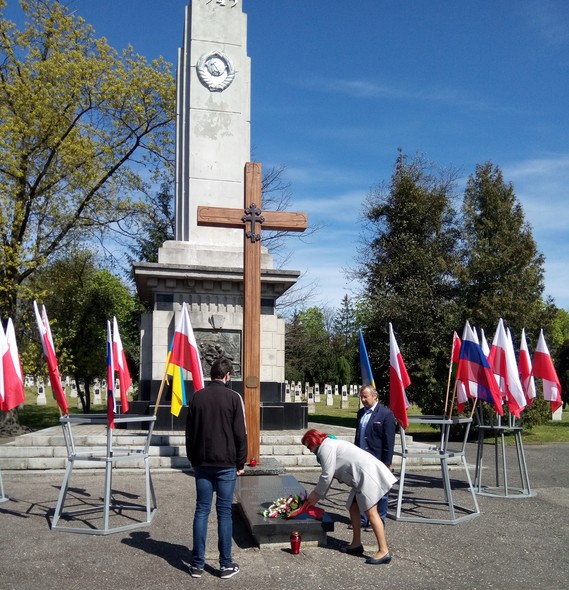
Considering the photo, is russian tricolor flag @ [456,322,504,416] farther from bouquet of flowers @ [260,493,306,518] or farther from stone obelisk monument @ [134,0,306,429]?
stone obelisk monument @ [134,0,306,429]

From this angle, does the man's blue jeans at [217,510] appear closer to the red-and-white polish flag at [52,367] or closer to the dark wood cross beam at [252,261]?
the red-and-white polish flag at [52,367]

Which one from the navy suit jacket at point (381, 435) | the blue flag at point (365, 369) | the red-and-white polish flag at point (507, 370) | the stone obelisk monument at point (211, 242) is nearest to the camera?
the navy suit jacket at point (381, 435)

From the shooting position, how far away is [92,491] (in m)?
9.23

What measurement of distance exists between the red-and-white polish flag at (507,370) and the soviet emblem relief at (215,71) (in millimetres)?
8766

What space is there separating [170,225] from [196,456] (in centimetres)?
2537

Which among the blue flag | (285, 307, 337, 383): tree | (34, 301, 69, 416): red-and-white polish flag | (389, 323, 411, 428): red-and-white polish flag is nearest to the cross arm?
the blue flag

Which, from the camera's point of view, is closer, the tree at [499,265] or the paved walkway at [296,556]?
the paved walkway at [296,556]

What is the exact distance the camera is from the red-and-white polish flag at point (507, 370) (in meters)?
9.16

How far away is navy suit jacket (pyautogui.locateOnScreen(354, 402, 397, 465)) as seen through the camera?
7266mm

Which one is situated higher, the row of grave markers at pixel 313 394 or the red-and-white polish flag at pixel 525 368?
the red-and-white polish flag at pixel 525 368

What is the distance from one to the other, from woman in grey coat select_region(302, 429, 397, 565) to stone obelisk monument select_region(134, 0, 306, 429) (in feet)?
23.3

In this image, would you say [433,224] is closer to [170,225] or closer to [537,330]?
[537,330]

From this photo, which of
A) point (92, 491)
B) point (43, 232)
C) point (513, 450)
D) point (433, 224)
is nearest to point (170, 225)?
point (43, 232)

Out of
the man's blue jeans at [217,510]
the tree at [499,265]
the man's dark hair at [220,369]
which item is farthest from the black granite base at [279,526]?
the tree at [499,265]
